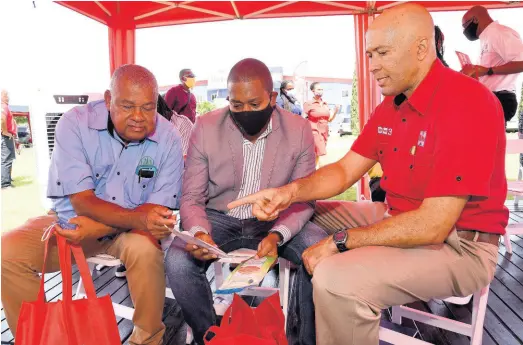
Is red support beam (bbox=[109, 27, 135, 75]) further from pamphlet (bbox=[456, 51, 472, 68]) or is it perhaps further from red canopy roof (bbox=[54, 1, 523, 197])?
pamphlet (bbox=[456, 51, 472, 68])

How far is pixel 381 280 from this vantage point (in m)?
1.56

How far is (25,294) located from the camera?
6.57 ft

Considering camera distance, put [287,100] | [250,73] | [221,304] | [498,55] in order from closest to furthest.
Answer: [250,73]
[221,304]
[498,55]
[287,100]

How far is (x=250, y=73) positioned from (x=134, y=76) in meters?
0.58

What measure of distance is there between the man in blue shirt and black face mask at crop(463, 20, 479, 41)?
330 cm

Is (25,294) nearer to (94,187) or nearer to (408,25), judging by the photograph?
(94,187)

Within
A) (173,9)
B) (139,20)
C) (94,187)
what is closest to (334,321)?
(94,187)

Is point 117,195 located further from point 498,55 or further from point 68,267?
point 498,55

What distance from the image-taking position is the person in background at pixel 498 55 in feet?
12.6

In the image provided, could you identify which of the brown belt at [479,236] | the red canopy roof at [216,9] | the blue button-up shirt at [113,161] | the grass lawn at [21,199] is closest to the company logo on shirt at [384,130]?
the brown belt at [479,236]

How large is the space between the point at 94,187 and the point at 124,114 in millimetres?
406

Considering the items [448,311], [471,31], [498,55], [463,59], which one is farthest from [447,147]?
[471,31]

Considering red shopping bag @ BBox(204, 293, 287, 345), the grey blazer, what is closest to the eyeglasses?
the grey blazer

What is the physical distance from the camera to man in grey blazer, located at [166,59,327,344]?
7.10ft
